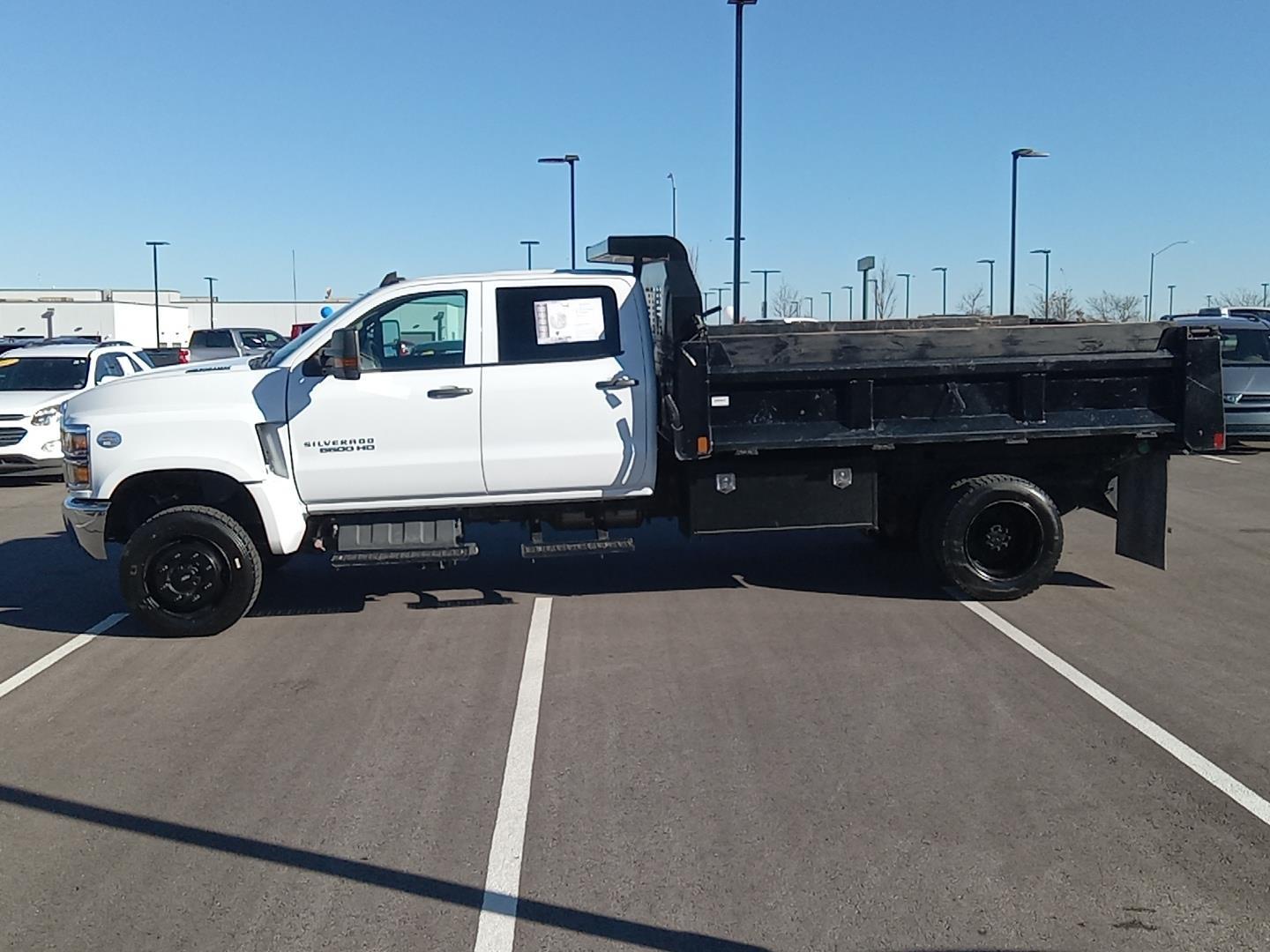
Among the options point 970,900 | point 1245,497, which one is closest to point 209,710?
point 970,900

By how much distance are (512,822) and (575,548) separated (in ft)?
11.1

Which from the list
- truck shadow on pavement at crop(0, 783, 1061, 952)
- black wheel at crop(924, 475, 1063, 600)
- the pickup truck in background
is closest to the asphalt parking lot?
truck shadow on pavement at crop(0, 783, 1061, 952)

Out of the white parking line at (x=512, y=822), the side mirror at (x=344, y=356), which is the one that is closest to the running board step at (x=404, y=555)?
the white parking line at (x=512, y=822)

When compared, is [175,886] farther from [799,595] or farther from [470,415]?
[799,595]

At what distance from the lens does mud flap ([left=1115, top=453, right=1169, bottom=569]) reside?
27.7ft

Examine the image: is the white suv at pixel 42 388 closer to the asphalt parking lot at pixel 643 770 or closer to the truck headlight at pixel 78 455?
the truck headlight at pixel 78 455

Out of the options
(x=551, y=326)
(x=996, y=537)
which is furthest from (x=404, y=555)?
(x=996, y=537)

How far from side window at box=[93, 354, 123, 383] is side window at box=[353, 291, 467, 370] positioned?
10680 millimetres

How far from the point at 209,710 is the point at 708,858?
10.5ft

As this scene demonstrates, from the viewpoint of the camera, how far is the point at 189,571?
7.97 m

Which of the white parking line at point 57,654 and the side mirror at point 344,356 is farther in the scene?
the side mirror at point 344,356

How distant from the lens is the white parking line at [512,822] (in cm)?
413

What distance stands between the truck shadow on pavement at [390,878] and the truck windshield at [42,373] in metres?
12.6

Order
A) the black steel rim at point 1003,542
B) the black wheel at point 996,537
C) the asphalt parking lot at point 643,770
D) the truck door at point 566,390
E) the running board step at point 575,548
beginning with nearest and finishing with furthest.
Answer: the asphalt parking lot at point 643,770 → the truck door at point 566,390 → the running board step at point 575,548 → the black wheel at point 996,537 → the black steel rim at point 1003,542
